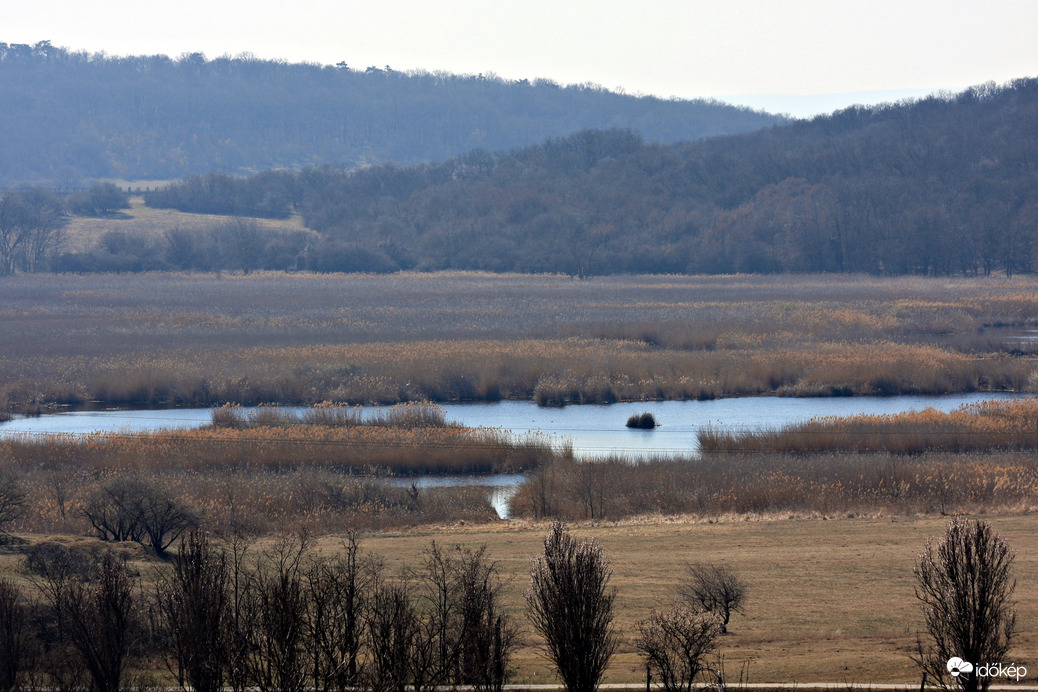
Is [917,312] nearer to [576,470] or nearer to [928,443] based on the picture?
[928,443]

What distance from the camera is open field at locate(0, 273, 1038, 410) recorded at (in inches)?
2044

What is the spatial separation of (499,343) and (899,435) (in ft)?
104

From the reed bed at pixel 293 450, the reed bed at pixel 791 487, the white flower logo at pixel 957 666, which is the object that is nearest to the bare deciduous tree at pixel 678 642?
the white flower logo at pixel 957 666

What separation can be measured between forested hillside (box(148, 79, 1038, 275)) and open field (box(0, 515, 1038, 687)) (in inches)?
4005

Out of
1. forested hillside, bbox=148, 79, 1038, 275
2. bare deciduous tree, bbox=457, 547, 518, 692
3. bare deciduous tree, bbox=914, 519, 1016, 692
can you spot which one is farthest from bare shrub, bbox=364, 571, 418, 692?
forested hillside, bbox=148, 79, 1038, 275

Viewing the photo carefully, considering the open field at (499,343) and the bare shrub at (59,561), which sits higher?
the open field at (499,343)

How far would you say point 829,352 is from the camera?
5744 cm

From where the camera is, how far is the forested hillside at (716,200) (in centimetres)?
12350

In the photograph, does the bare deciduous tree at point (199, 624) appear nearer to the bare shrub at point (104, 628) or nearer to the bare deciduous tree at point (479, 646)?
the bare shrub at point (104, 628)

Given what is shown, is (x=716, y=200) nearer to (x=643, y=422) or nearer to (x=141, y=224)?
(x=141, y=224)

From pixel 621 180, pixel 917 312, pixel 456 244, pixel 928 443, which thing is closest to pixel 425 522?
pixel 928 443

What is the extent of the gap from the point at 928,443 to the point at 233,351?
140 ft

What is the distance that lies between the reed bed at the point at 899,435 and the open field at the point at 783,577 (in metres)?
9.87

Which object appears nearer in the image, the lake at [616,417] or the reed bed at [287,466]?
the reed bed at [287,466]
